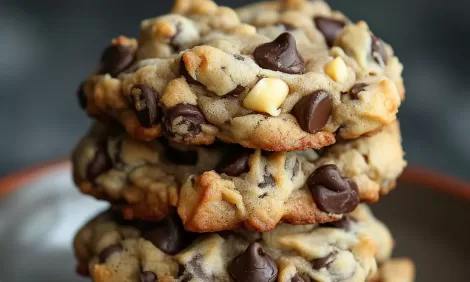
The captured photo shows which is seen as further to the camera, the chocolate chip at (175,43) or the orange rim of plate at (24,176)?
the orange rim of plate at (24,176)

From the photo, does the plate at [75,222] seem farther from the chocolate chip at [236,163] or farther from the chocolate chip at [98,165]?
the chocolate chip at [236,163]

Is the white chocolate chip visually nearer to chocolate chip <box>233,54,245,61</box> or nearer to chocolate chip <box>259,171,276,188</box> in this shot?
chocolate chip <box>233,54,245,61</box>

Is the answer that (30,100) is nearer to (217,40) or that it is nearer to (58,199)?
(58,199)

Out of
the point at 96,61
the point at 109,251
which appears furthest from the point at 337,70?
the point at 96,61

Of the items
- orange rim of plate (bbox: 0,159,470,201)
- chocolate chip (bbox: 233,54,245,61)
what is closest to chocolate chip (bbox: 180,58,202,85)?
chocolate chip (bbox: 233,54,245,61)

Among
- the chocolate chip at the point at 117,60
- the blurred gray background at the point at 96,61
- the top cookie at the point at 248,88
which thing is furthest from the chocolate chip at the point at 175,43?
the blurred gray background at the point at 96,61
